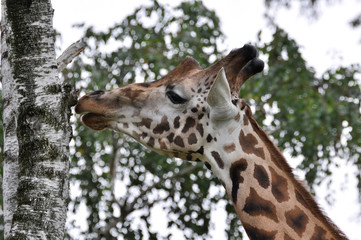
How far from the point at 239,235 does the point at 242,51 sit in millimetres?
4070

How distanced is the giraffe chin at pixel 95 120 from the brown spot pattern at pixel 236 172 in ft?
3.05

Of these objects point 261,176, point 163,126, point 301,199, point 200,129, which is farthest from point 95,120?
point 301,199

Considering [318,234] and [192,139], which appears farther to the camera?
[192,139]

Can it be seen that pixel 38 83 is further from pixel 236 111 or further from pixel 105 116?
pixel 236 111

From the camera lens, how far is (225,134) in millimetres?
3830

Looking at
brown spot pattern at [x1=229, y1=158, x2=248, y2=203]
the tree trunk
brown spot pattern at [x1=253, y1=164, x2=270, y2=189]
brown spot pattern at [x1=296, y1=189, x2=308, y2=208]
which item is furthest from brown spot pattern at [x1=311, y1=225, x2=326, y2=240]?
the tree trunk

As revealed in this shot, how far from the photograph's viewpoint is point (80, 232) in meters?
7.68

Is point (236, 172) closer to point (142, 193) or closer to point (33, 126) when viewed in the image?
point (33, 126)

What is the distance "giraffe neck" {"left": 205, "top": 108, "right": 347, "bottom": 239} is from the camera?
3545 mm

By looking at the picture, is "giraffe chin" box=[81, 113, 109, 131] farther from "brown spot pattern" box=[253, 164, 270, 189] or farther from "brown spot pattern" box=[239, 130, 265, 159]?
"brown spot pattern" box=[253, 164, 270, 189]

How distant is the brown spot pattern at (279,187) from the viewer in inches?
144

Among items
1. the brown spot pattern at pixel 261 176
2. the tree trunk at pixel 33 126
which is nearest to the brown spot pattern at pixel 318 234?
the brown spot pattern at pixel 261 176

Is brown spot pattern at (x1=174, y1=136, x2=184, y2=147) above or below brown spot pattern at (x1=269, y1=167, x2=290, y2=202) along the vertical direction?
Result: above

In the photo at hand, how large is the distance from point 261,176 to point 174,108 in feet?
2.41
